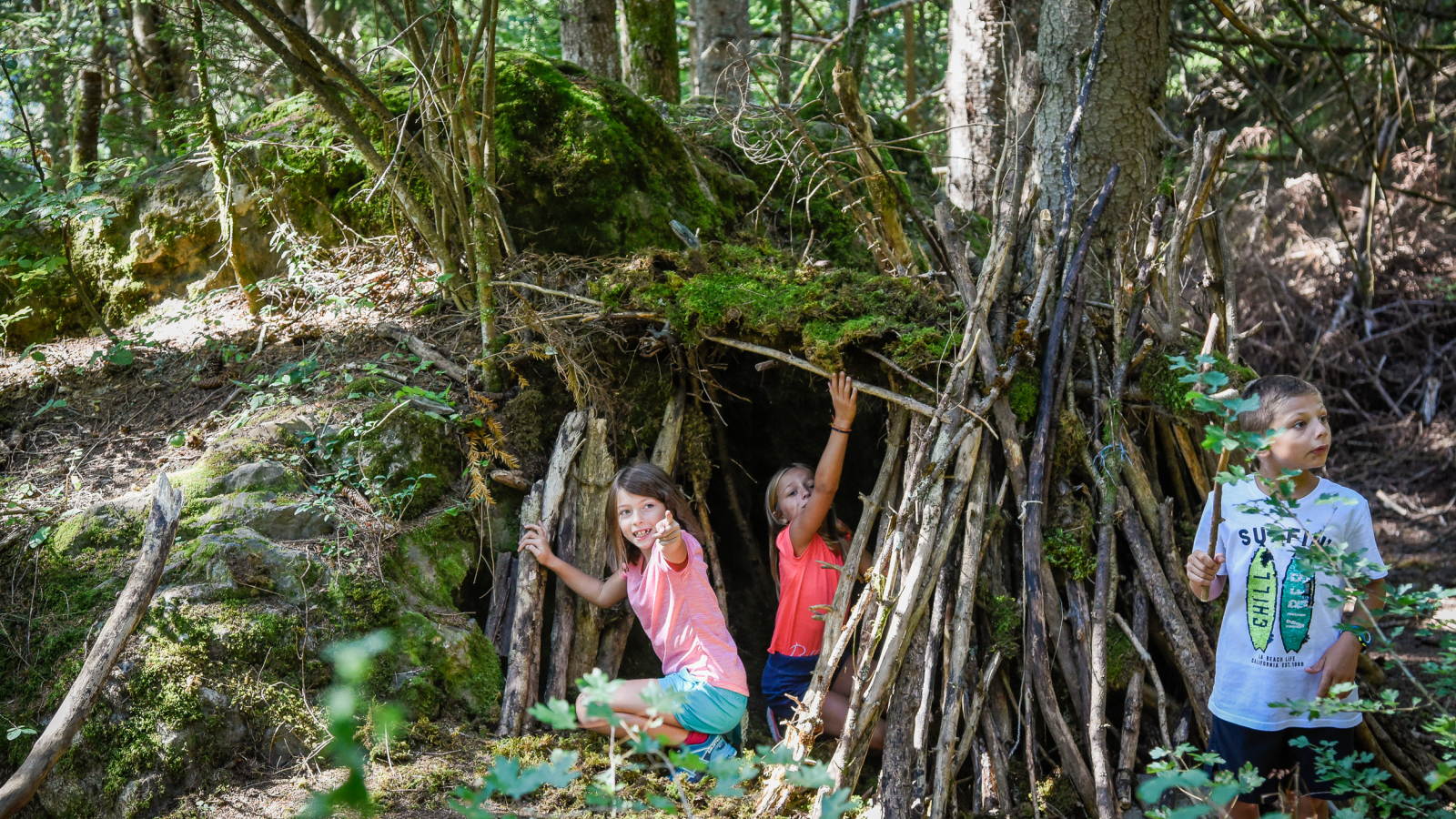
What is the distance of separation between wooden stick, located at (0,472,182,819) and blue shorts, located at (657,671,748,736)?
1945 millimetres

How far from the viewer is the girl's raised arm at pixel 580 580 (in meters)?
3.94

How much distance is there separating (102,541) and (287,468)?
0.78 m

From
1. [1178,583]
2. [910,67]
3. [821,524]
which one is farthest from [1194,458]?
[910,67]

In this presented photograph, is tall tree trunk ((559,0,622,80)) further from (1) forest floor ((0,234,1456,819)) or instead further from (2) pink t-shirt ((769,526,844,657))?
(2) pink t-shirt ((769,526,844,657))

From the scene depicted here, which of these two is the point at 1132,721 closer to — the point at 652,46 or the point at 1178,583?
the point at 1178,583

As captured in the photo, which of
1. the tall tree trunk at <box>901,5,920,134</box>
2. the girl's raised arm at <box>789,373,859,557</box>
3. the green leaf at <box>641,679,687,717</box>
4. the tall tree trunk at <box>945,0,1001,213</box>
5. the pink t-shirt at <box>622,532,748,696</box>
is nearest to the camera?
the green leaf at <box>641,679,687,717</box>

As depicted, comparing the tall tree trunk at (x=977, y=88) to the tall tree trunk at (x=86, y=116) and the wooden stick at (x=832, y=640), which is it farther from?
the tall tree trunk at (x=86, y=116)

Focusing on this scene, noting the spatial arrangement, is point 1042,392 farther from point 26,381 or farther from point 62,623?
point 26,381

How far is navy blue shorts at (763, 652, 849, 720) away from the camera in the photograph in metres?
4.07

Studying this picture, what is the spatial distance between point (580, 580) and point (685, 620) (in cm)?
54

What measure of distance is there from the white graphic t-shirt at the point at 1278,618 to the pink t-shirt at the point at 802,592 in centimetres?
169

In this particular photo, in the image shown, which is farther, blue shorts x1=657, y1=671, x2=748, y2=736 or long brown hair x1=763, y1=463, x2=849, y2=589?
long brown hair x1=763, y1=463, x2=849, y2=589

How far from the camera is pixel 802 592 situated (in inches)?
161

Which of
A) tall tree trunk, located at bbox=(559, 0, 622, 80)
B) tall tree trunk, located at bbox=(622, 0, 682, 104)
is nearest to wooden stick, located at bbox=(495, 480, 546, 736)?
tall tree trunk, located at bbox=(622, 0, 682, 104)
